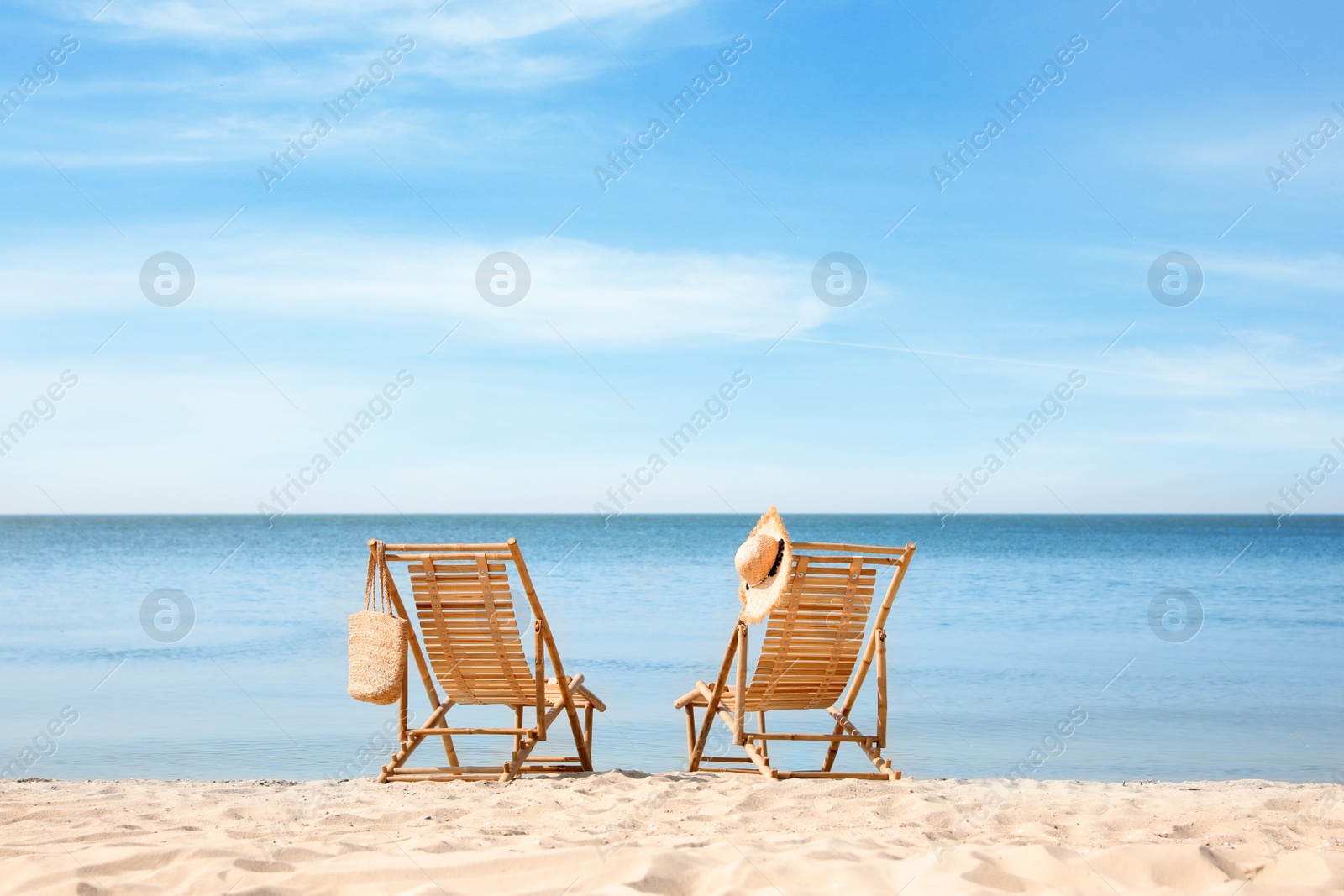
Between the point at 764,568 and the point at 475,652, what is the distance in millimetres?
1417

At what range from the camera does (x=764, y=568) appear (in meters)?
4.99

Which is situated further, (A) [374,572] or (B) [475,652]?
(B) [475,652]

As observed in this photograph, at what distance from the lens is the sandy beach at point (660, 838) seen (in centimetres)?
285

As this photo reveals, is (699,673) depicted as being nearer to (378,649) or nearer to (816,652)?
(816,652)

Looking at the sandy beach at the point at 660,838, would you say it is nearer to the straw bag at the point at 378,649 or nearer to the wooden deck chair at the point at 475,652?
the wooden deck chair at the point at 475,652

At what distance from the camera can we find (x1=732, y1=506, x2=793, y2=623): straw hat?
4.84 metres

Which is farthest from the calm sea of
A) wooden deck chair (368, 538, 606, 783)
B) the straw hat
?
the straw hat

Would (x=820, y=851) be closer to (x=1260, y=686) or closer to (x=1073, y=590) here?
(x=1260, y=686)

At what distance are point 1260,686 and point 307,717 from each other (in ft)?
24.7

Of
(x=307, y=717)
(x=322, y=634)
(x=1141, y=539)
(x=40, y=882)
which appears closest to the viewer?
(x=40, y=882)

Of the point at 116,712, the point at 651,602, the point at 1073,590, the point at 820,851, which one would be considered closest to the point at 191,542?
the point at 651,602

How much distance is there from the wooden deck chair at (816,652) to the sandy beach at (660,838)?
0.33m

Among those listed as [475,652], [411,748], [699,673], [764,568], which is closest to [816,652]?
[764,568]

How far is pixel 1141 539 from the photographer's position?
45.4 m
